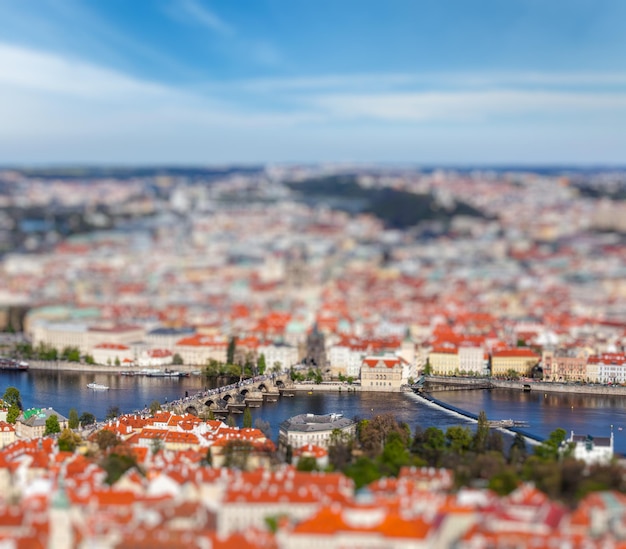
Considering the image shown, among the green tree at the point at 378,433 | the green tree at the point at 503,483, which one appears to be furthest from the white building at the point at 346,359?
the green tree at the point at 503,483

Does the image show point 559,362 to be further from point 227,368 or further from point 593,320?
point 593,320

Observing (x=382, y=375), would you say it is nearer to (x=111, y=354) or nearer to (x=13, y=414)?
(x=111, y=354)

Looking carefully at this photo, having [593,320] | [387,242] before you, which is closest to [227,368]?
[593,320]

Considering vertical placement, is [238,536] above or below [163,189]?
below

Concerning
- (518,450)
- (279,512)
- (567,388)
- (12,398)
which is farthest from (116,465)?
(567,388)

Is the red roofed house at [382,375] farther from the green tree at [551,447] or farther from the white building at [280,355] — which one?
the green tree at [551,447]

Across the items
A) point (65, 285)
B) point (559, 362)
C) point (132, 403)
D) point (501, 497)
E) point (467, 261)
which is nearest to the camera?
point (501, 497)

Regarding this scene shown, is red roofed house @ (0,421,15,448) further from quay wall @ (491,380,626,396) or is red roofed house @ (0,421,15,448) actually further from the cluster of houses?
quay wall @ (491,380,626,396)
